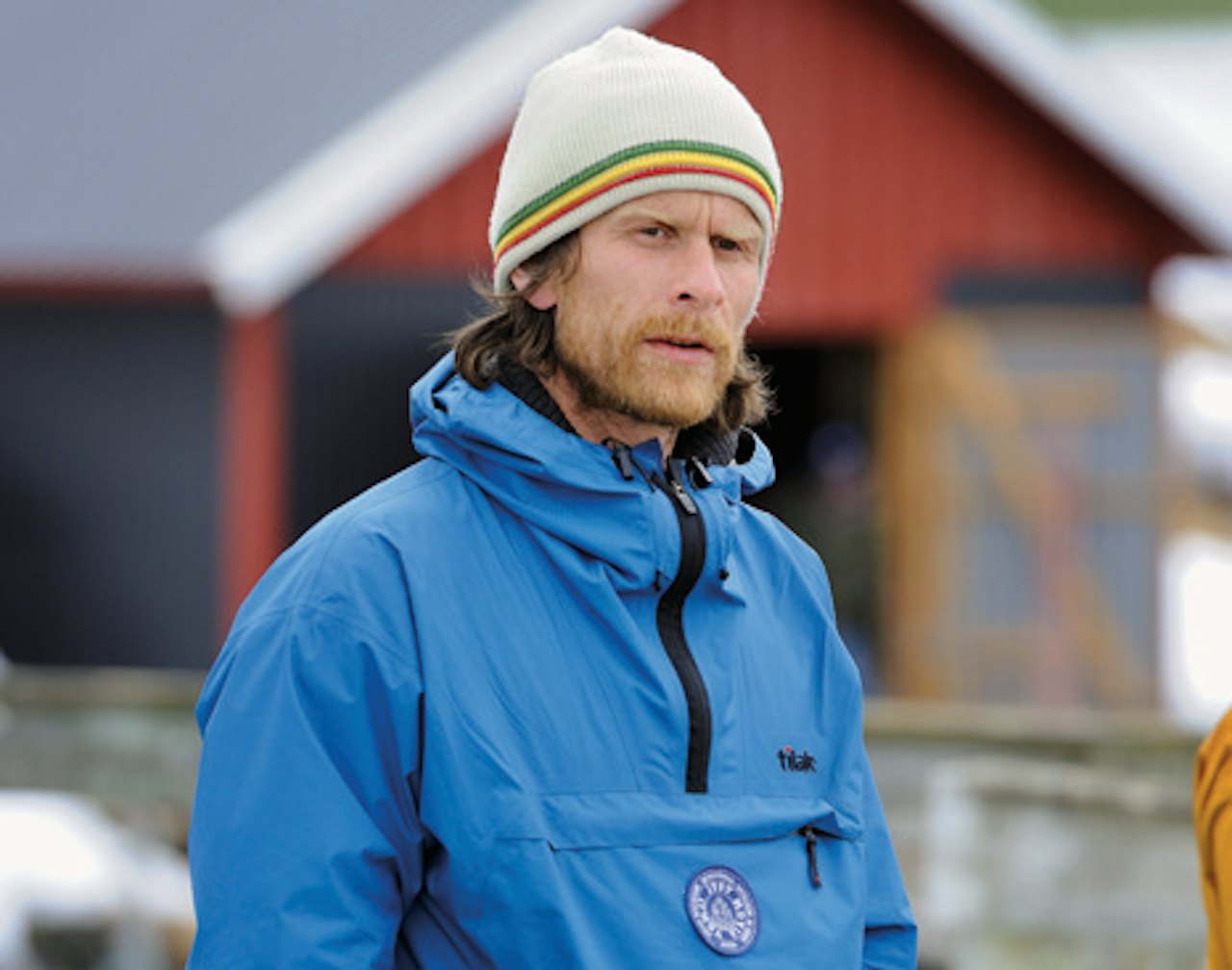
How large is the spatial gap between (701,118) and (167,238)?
8086 mm

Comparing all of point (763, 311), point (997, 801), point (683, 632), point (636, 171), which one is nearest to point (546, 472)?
point (683, 632)

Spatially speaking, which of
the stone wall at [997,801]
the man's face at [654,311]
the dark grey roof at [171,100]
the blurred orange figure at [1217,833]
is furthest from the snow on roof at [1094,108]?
the man's face at [654,311]

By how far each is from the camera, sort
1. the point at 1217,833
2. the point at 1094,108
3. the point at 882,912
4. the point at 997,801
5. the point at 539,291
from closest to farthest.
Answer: the point at 539,291 → the point at 882,912 → the point at 1217,833 → the point at 997,801 → the point at 1094,108

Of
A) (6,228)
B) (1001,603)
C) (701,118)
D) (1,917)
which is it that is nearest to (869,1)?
(1001,603)

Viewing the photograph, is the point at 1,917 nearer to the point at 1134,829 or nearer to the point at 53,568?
the point at 53,568

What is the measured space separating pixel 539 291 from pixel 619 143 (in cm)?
20

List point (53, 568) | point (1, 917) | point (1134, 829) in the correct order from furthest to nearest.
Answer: point (53, 568)
point (1, 917)
point (1134, 829)

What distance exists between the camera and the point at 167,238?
10102 millimetres

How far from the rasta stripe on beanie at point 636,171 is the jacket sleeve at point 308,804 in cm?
53

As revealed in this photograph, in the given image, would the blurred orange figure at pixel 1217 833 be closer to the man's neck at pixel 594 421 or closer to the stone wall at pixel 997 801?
the man's neck at pixel 594 421

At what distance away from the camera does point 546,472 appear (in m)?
2.23

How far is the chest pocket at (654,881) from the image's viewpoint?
2.08m

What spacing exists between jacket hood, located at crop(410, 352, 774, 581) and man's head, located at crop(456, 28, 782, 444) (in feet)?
0.24

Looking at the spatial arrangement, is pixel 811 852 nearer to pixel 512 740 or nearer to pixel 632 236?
pixel 512 740
